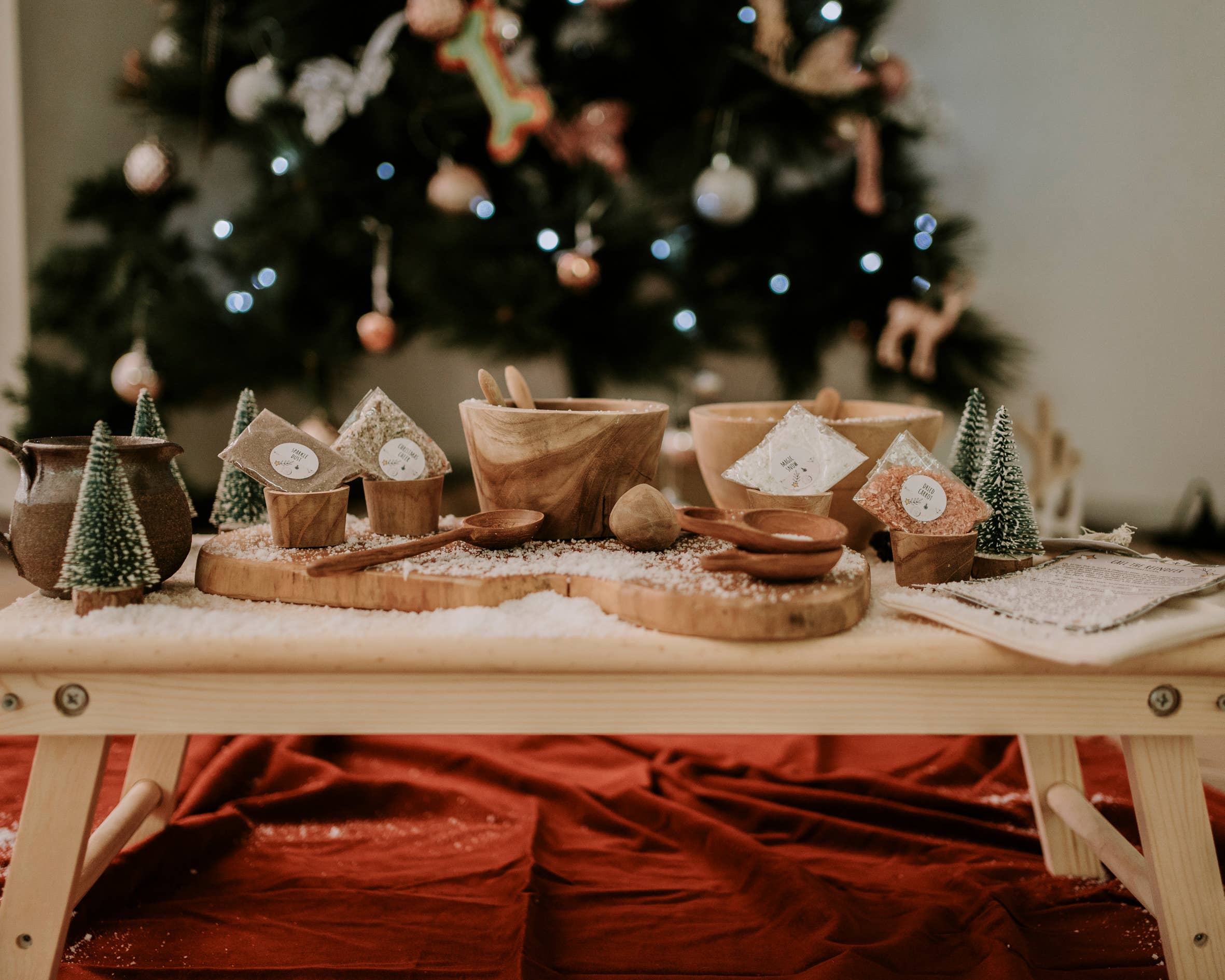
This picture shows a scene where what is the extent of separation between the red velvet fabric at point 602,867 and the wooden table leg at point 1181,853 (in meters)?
0.19

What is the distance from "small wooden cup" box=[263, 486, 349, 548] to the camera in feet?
2.49

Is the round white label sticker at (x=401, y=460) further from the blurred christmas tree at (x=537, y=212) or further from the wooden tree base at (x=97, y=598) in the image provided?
the blurred christmas tree at (x=537, y=212)

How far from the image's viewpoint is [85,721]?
645 millimetres

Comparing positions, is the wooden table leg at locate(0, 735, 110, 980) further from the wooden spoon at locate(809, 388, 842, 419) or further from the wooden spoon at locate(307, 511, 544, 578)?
the wooden spoon at locate(809, 388, 842, 419)

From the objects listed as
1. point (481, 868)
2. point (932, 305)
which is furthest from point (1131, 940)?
point (932, 305)

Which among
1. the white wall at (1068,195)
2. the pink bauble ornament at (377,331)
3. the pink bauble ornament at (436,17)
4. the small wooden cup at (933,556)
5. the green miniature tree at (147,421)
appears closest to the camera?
the small wooden cup at (933,556)

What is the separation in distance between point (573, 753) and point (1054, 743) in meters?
0.69

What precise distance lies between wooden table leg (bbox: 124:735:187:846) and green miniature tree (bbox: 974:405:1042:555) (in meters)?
0.93

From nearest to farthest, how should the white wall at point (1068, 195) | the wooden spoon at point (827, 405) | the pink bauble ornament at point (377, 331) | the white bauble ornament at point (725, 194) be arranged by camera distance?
the wooden spoon at point (827, 405)
the white bauble ornament at point (725, 194)
the pink bauble ornament at point (377, 331)
the white wall at point (1068, 195)

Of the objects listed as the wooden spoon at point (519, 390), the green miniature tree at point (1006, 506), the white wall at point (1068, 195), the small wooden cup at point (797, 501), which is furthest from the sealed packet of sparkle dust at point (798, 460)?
the white wall at point (1068, 195)

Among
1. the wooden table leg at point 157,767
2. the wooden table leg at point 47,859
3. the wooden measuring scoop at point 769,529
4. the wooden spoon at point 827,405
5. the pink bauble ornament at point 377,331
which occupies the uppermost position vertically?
the pink bauble ornament at point 377,331

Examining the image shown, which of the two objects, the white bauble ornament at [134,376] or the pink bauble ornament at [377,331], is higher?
the pink bauble ornament at [377,331]

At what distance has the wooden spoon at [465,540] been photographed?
0.70 meters

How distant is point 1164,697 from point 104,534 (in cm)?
80
